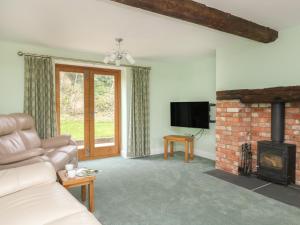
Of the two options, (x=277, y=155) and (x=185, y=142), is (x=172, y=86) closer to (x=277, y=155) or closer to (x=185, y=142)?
(x=185, y=142)

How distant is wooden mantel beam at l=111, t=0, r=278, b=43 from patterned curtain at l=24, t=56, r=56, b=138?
2626 millimetres

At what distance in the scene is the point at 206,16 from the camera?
246cm

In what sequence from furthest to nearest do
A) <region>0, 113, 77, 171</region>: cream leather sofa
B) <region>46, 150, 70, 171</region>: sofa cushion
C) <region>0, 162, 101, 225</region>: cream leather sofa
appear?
1. <region>46, 150, 70, 171</region>: sofa cushion
2. <region>0, 113, 77, 171</region>: cream leather sofa
3. <region>0, 162, 101, 225</region>: cream leather sofa

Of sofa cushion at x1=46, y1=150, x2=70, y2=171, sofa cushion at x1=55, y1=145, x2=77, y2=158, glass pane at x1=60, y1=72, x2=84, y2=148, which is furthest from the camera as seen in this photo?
glass pane at x1=60, y1=72, x2=84, y2=148

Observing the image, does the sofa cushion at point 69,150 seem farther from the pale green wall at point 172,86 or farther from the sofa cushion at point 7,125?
the pale green wall at point 172,86

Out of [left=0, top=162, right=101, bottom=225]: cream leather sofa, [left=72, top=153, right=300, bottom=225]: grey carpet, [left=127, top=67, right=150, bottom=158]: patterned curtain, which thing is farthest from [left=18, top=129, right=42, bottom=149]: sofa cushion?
[left=127, top=67, right=150, bottom=158]: patterned curtain

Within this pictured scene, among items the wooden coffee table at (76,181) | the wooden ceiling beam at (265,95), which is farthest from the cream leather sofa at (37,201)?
the wooden ceiling beam at (265,95)

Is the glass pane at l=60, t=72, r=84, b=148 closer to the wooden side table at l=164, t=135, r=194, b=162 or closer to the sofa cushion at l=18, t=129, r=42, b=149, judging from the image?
the sofa cushion at l=18, t=129, r=42, b=149

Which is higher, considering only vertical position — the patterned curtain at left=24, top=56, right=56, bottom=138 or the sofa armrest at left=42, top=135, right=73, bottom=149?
the patterned curtain at left=24, top=56, right=56, bottom=138

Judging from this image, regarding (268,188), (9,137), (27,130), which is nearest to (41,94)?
(27,130)

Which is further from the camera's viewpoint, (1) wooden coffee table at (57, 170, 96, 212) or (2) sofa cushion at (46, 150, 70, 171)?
(2) sofa cushion at (46, 150, 70, 171)

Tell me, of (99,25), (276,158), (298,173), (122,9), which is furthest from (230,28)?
(298,173)

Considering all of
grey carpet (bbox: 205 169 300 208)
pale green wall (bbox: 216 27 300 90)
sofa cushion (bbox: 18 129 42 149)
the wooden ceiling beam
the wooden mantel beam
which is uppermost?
the wooden mantel beam

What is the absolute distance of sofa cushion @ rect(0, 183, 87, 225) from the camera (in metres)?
1.49
